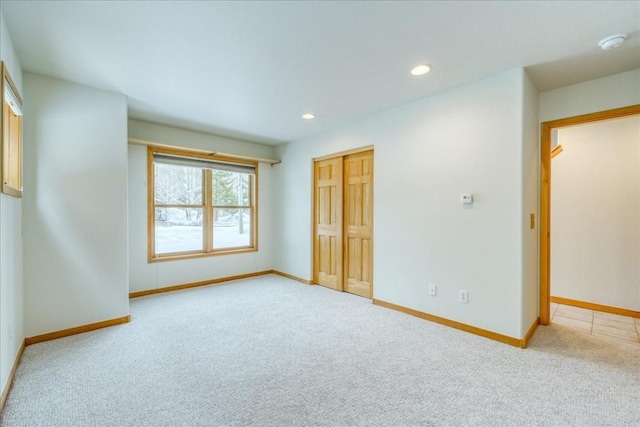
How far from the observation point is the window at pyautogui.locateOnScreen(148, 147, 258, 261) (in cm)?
441

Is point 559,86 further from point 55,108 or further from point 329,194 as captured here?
point 55,108

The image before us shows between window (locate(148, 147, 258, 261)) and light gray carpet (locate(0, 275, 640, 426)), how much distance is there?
1.62 m

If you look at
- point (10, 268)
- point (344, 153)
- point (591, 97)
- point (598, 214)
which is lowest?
point (10, 268)

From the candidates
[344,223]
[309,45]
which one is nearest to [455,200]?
[344,223]

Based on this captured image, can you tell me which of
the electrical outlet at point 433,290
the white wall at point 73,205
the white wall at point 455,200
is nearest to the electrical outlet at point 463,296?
the white wall at point 455,200

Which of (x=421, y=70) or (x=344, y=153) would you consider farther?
(x=344, y=153)

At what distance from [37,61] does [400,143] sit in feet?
11.6

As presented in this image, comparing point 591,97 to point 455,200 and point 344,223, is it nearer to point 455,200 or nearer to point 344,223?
point 455,200

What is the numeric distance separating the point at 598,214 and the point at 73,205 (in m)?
5.85

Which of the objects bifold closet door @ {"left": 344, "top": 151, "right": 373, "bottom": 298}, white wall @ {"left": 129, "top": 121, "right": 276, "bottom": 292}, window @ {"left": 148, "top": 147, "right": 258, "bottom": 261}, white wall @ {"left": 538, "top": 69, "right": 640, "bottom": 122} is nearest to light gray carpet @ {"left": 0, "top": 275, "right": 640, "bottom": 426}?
bifold closet door @ {"left": 344, "top": 151, "right": 373, "bottom": 298}

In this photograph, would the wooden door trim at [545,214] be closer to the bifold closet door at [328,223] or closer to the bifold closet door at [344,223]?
the bifold closet door at [344,223]

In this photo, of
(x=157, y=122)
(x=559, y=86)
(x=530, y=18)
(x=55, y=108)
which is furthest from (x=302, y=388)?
(x=157, y=122)

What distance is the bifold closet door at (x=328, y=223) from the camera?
4504mm

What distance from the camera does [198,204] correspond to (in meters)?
4.82
